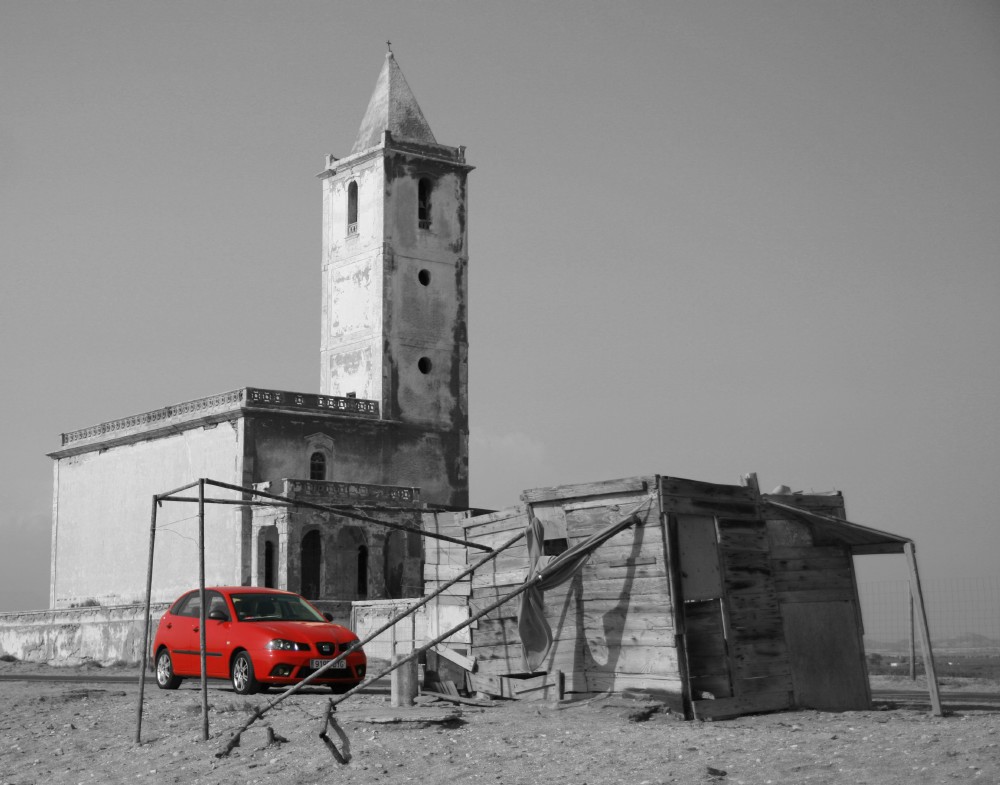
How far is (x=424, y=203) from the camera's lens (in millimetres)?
53875

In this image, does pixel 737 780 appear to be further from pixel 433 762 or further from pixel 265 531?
pixel 265 531

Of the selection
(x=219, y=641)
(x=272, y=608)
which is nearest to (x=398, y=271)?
(x=272, y=608)

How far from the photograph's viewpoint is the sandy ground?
13852 millimetres

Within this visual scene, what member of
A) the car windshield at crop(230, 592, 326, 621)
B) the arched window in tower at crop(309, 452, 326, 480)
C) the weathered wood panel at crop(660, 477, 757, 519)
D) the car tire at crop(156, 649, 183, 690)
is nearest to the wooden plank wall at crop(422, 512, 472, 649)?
the car windshield at crop(230, 592, 326, 621)

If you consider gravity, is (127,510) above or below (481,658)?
above

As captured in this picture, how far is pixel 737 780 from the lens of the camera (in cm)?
1352

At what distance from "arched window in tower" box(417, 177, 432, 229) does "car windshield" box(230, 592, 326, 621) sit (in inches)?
1261

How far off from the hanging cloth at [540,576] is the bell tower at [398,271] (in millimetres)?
32578

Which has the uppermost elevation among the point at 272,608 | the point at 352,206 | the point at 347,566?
the point at 352,206

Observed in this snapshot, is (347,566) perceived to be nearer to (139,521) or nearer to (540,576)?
(139,521)

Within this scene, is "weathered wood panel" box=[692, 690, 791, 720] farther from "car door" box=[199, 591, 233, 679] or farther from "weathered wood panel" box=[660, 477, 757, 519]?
"car door" box=[199, 591, 233, 679]

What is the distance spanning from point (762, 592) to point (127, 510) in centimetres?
3847

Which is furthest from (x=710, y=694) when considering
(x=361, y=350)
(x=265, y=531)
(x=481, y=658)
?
(x=361, y=350)

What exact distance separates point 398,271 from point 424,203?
318 centimetres
